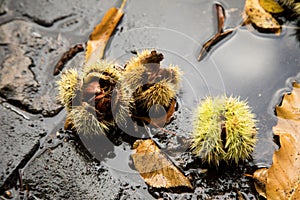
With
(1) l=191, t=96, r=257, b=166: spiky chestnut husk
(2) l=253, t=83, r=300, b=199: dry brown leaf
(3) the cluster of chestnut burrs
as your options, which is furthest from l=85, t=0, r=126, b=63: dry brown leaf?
(2) l=253, t=83, r=300, b=199: dry brown leaf

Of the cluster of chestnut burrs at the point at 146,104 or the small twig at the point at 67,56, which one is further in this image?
the small twig at the point at 67,56

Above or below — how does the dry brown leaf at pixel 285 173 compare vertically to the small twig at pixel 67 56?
below

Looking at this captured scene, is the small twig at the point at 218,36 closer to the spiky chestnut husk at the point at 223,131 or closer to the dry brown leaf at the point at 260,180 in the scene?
the spiky chestnut husk at the point at 223,131

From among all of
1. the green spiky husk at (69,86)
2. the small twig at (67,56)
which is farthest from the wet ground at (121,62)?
the green spiky husk at (69,86)

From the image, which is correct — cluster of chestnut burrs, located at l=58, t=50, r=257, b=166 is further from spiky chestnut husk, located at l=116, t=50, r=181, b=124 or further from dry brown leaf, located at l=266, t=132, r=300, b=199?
dry brown leaf, located at l=266, t=132, r=300, b=199

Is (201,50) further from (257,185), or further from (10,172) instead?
(10,172)

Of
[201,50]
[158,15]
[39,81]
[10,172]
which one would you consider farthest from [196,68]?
[10,172]

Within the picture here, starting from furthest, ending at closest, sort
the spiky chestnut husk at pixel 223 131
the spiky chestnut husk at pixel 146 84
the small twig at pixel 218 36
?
the small twig at pixel 218 36 < the spiky chestnut husk at pixel 146 84 < the spiky chestnut husk at pixel 223 131
